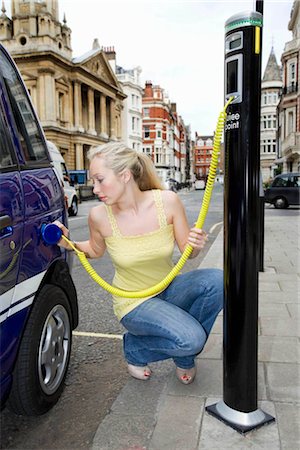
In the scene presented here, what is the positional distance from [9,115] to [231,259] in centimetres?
133

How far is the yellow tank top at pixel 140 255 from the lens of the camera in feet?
8.32

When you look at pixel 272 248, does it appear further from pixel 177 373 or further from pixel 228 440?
pixel 228 440

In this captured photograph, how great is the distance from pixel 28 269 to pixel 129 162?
0.81 m

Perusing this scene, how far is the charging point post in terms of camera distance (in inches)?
79.5

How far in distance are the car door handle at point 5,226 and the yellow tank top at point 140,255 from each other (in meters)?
0.75

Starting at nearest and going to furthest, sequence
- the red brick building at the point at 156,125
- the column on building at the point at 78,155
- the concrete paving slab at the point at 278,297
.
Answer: the concrete paving slab at the point at 278,297
the column on building at the point at 78,155
the red brick building at the point at 156,125

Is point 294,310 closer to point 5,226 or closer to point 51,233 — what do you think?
point 51,233

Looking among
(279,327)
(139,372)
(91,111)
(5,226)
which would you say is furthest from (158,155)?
(5,226)

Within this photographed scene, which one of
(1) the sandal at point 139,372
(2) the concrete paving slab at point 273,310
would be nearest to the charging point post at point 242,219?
(1) the sandal at point 139,372

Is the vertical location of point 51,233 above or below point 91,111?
below

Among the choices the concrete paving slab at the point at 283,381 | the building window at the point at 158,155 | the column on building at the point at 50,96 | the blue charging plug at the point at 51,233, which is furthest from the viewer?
the building window at the point at 158,155

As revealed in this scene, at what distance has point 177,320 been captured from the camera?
2.46 meters

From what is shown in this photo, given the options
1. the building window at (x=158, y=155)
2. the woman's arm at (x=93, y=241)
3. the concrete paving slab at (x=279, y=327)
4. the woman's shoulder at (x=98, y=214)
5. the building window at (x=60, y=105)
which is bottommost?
the concrete paving slab at (x=279, y=327)

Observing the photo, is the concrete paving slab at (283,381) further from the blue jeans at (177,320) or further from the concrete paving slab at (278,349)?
the blue jeans at (177,320)
